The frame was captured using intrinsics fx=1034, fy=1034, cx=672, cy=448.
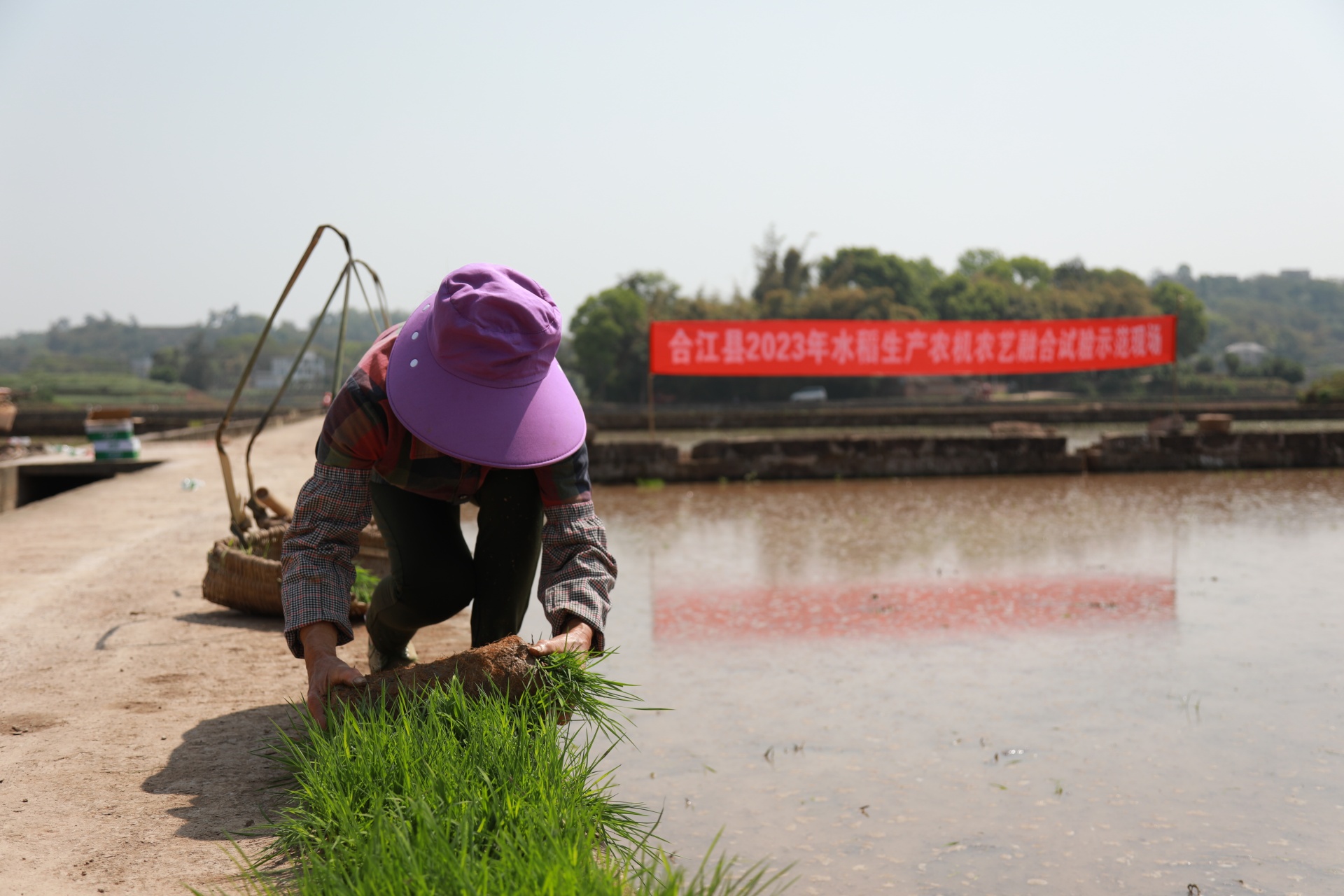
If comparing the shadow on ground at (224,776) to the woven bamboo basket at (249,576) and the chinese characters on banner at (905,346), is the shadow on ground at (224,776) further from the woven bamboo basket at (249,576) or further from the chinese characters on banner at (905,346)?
the chinese characters on banner at (905,346)

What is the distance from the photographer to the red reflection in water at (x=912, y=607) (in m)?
4.86

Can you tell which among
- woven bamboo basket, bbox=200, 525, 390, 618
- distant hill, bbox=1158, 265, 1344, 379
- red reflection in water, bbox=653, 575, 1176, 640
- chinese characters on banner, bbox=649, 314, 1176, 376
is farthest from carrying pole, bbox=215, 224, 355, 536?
distant hill, bbox=1158, 265, 1344, 379

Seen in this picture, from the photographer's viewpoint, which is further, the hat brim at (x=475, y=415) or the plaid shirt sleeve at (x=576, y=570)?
the plaid shirt sleeve at (x=576, y=570)

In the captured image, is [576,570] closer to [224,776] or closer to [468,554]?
[468,554]

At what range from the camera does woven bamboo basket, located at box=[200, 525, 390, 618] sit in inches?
157

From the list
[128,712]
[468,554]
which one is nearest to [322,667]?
[468,554]

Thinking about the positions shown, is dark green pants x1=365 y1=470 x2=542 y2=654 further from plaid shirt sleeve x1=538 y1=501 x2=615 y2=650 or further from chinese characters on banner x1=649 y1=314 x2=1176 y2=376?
chinese characters on banner x1=649 y1=314 x2=1176 y2=376

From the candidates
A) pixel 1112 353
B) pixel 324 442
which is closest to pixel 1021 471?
pixel 1112 353

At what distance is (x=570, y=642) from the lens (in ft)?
7.41

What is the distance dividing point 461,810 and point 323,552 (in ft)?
2.31

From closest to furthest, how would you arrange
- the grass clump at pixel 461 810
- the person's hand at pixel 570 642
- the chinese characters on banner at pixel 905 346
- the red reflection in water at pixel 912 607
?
the grass clump at pixel 461 810 → the person's hand at pixel 570 642 → the red reflection in water at pixel 912 607 → the chinese characters on banner at pixel 905 346

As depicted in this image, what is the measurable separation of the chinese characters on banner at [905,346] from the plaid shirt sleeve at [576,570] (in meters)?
10.4

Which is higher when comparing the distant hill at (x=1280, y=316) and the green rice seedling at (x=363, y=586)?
the distant hill at (x=1280, y=316)

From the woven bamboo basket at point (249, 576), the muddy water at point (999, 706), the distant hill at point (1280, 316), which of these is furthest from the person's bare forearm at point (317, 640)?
the distant hill at point (1280, 316)
